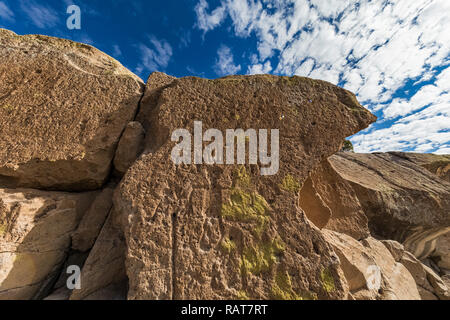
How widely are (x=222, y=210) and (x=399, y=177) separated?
7287 millimetres

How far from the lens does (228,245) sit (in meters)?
2.28

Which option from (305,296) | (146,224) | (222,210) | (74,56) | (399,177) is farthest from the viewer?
(399,177)

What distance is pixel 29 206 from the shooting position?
254 centimetres

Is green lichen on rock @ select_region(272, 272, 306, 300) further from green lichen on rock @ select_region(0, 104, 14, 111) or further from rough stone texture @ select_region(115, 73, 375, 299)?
green lichen on rock @ select_region(0, 104, 14, 111)

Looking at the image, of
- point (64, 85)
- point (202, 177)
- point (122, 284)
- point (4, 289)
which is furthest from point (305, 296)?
point (64, 85)

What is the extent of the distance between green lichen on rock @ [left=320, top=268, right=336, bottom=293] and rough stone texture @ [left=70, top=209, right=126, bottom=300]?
2.51m

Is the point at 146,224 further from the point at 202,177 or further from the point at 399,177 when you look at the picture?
the point at 399,177

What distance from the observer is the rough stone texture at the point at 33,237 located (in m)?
2.24

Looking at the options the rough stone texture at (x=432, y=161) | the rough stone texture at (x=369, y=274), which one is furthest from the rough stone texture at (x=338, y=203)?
the rough stone texture at (x=432, y=161)

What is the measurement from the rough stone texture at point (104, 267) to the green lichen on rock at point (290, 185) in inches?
95.3

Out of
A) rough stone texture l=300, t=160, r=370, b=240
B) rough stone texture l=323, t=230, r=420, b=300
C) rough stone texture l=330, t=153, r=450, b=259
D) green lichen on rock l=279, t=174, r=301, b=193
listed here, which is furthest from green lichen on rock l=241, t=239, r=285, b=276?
rough stone texture l=330, t=153, r=450, b=259

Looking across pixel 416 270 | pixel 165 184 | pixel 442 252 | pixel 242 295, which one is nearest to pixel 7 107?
pixel 165 184

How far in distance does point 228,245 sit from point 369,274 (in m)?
2.45

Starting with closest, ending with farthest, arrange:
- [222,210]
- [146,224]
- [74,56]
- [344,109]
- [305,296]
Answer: [305,296] → [146,224] → [222,210] → [344,109] → [74,56]
